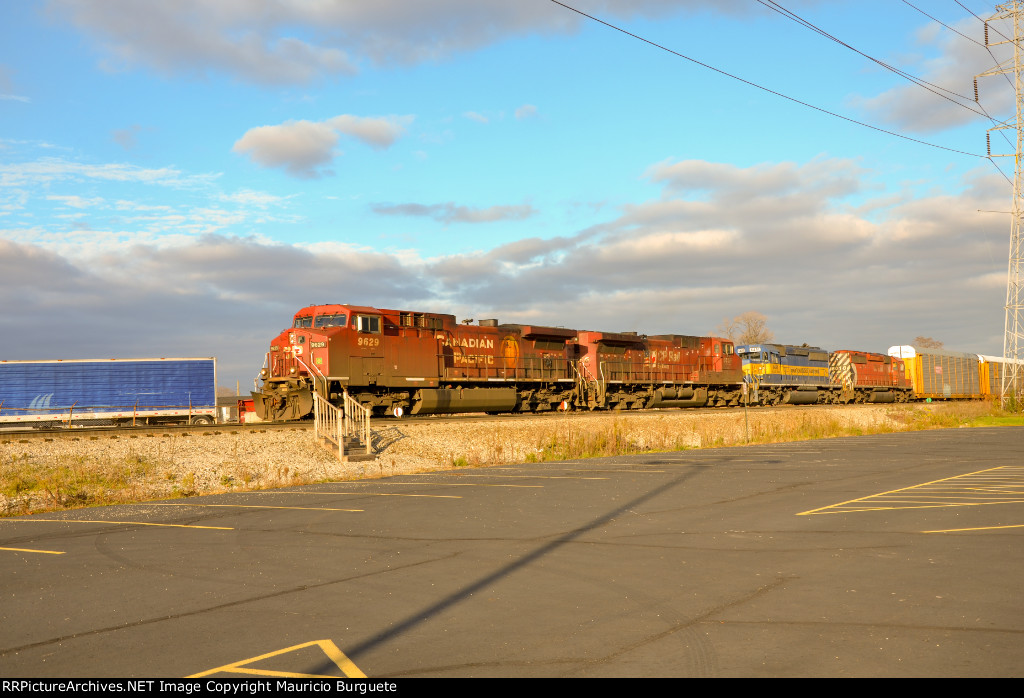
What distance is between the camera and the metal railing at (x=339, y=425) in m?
20.6

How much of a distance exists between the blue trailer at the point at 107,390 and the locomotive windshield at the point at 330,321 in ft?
44.6

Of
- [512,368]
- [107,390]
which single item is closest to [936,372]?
[512,368]

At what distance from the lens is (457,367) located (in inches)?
1163

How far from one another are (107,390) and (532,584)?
34604 millimetres

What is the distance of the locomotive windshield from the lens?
25.7 m

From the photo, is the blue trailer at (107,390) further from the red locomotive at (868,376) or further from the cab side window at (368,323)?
the red locomotive at (868,376)

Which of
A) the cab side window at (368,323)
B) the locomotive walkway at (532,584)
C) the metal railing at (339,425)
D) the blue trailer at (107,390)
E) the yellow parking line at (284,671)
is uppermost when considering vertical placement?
the cab side window at (368,323)

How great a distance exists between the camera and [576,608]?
6391mm

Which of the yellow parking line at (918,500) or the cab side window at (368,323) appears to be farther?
the cab side window at (368,323)

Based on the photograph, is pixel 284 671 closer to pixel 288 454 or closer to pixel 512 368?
pixel 288 454

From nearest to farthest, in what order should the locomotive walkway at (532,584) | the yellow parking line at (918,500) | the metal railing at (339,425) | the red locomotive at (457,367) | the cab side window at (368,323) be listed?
the locomotive walkway at (532,584), the yellow parking line at (918,500), the metal railing at (339,425), the red locomotive at (457,367), the cab side window at (368,323)

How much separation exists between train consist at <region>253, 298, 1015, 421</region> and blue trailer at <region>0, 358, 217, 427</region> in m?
12.5

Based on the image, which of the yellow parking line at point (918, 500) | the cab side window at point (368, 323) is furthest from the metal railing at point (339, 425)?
the yellow parking line at point (918, 500)

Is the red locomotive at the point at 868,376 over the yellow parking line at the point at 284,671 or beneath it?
over
